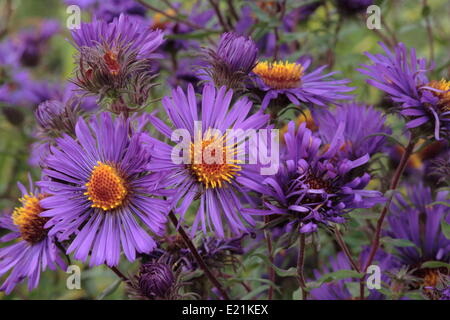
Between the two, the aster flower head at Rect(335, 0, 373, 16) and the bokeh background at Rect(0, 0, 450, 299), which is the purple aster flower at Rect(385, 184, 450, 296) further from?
the aster flower head at Rect(335, 0, 373, 16)

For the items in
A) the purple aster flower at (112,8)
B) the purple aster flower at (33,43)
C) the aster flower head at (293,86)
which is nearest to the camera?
the aster flower head at (293,86)

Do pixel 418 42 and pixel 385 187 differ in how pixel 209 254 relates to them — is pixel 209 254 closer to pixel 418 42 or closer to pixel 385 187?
pixel 385 187

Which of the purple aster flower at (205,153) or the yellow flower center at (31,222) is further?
the yellow flower center at (31,222)

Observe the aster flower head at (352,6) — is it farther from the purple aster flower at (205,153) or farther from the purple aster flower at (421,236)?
the purple aster flower at (205,153)

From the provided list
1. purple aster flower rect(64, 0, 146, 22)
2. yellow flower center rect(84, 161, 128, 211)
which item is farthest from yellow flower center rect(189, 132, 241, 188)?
purple aster flower rect(64, 0, 146, 22)

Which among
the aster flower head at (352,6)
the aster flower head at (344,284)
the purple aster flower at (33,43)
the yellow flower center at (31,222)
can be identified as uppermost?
the purple aster flower at (33,43)

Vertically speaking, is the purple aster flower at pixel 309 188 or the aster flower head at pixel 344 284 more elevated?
the purple aster flower at pixel 309 188

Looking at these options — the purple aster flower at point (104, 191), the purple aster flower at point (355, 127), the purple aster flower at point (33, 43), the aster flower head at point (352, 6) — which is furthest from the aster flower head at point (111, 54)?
the purple aster flower at point (33, 43)

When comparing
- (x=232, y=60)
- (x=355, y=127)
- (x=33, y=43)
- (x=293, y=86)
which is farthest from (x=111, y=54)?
(x=33, y=43)
